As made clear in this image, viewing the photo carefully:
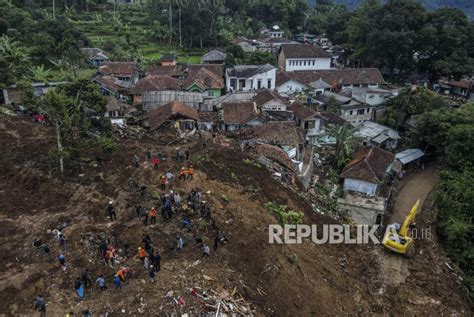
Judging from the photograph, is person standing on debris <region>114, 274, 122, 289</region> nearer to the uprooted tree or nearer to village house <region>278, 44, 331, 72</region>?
the uprooted tree

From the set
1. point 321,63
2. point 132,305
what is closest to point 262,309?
point 132,305

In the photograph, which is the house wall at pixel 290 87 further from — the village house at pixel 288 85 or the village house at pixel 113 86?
the village house at pixel 113 86

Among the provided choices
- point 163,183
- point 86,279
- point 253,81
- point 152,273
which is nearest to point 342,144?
point 253,81

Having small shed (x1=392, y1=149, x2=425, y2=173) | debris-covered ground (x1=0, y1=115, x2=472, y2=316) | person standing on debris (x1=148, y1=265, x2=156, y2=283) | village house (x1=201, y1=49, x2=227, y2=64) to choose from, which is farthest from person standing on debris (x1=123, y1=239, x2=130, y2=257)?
village house (x1=201, y1=49, x2=227, y2=64)

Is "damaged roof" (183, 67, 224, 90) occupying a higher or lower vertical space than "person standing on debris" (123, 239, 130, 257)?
higher

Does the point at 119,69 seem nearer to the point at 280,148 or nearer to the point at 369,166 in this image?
the point at 280,148

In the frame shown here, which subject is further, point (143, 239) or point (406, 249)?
point (406, 249)

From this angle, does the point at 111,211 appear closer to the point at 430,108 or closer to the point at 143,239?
the point at 143,239
